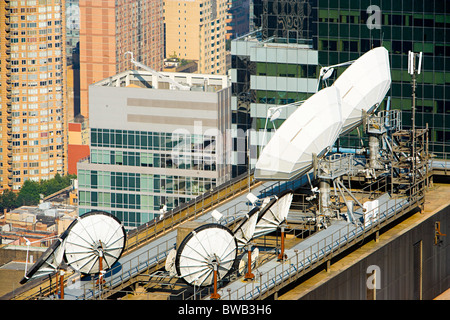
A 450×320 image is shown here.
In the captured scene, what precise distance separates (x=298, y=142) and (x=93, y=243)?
1636 centimetres

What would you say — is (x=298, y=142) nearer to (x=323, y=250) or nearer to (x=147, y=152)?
(x=323, y=250)

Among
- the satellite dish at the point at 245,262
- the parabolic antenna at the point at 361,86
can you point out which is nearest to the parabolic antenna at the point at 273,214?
the satellite dish at the point at 245,262

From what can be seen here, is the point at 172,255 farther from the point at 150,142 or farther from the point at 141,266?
the point at 150,142

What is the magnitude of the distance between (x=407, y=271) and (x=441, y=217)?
20.0 ft

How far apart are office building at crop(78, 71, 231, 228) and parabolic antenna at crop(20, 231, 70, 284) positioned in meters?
102

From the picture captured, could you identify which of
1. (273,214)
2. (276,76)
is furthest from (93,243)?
(276,76)

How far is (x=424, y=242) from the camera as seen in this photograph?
88375mm

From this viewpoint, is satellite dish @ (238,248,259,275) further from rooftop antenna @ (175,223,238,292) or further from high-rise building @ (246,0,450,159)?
high-rise building @ (246,0,450,159)

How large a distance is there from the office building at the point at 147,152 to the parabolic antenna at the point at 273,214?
94971 millimetres

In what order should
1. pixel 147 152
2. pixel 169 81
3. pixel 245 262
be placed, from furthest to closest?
pixel 169 81
pixel 147 152
pixel 245 262

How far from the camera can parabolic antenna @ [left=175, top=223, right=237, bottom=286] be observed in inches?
2788

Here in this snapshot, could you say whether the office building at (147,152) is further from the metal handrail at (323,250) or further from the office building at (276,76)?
the metal handrail at (323,250)

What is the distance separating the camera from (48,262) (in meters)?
72.1
